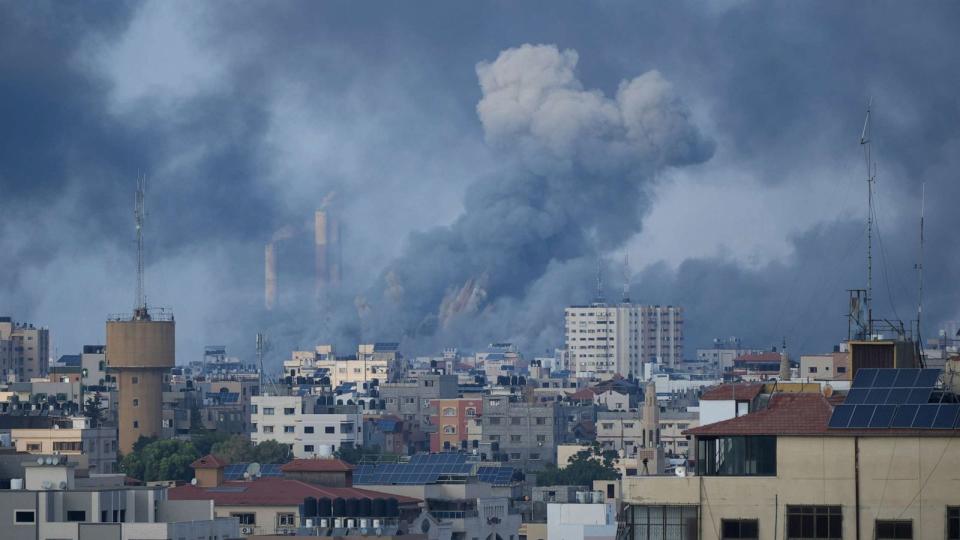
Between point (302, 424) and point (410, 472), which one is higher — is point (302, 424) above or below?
above

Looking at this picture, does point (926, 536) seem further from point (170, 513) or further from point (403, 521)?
point (403, 521)

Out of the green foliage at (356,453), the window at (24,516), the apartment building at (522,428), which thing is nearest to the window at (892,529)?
the window at (24,516)

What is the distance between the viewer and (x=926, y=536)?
72.9 ft

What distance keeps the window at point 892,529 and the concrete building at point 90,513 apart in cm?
1374

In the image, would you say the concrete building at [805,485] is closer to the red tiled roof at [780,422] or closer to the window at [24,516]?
the red tiled roof at [780,422]

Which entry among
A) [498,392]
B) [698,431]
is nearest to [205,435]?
[498,392]

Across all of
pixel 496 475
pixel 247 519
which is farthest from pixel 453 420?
pixel 247 519

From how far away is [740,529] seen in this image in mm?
22766

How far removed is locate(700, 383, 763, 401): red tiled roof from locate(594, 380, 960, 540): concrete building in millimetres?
4190

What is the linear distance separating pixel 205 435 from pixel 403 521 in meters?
63.7

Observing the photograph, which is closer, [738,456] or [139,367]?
[738,456]

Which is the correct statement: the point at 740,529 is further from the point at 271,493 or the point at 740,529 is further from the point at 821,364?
the point at 821,364

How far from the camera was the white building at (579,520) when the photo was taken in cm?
4912

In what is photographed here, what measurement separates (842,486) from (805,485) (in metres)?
0.31
